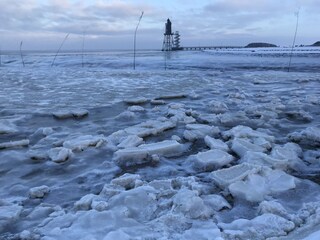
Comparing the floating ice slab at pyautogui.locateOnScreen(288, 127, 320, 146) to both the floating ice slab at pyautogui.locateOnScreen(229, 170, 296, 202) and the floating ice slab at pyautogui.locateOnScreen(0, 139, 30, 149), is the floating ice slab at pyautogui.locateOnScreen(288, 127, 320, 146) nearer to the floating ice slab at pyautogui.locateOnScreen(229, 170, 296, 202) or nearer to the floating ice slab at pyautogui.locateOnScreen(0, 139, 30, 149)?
the floating ice slab at pyautogui.locateOnScreen(229, 170, 296, 202)

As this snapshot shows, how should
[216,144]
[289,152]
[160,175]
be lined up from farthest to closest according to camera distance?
[216,144] → [289,152] → [160,175]

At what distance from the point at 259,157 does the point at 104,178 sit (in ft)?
6.54

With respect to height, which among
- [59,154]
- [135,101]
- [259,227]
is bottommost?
[135,101]

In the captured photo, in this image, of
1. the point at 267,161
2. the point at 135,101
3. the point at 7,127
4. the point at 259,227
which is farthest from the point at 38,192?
the point at 135,101

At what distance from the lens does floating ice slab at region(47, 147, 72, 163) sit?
4.49m

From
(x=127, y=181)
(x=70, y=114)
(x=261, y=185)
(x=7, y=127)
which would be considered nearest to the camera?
(x=261, y=185)

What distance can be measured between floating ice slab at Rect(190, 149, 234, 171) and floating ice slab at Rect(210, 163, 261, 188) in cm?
38

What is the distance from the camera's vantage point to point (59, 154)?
4.53 m

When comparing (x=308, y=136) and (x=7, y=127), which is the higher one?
(x=308, y=136)

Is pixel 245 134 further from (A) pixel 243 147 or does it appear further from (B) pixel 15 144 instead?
(B) pixel 15 144

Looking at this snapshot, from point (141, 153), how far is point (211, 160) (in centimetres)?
97

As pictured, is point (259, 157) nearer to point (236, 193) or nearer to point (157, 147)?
point (236, 193)

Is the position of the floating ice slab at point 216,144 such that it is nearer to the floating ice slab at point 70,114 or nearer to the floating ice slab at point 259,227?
the floating ice slab at point 259,227

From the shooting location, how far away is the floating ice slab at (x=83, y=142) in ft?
16.2
